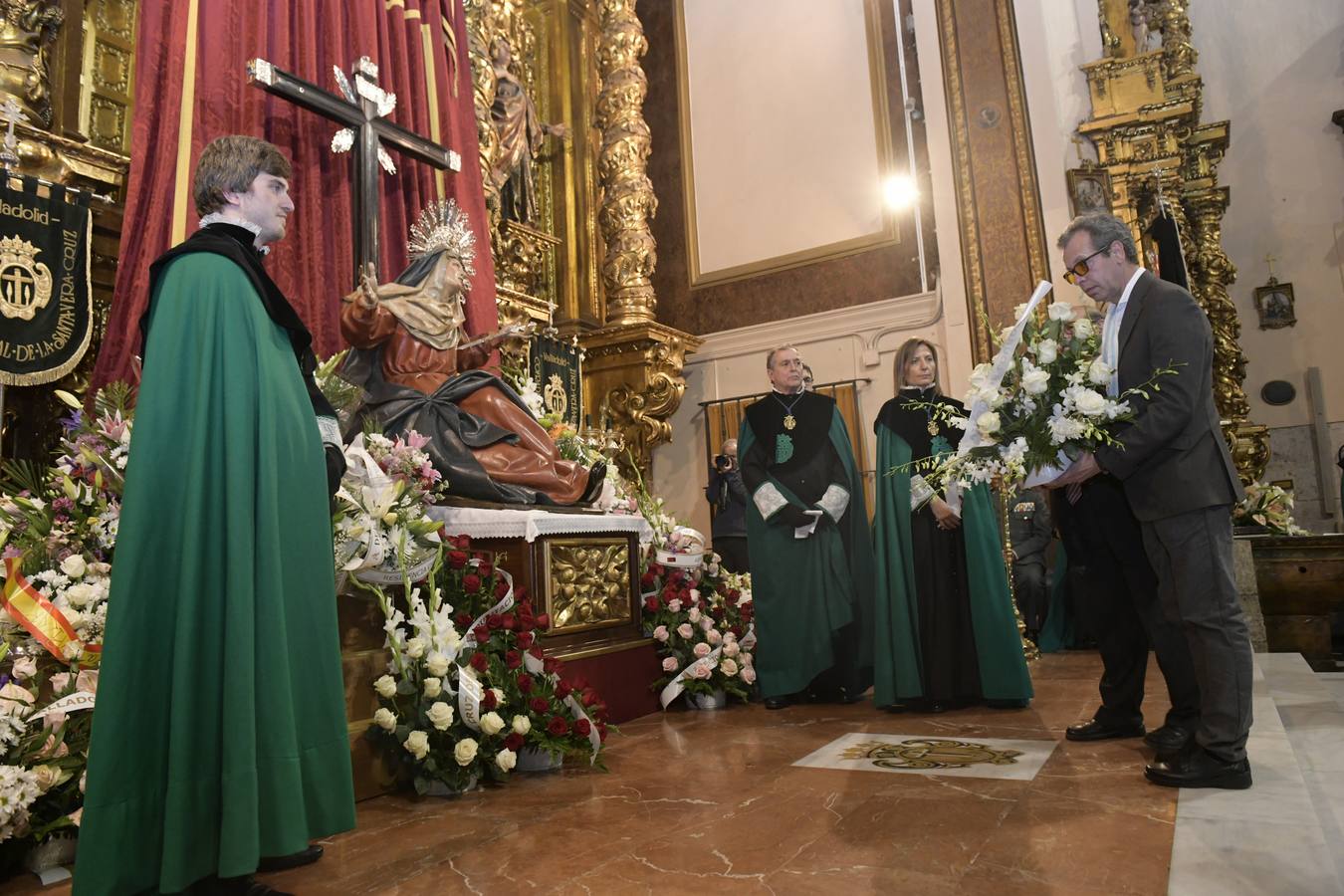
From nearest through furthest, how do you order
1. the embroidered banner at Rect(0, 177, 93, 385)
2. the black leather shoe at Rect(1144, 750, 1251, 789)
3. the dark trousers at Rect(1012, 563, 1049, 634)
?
the black leather shoe at Rect(1144, 750, 1251, 789)
the embroidered banner at Rect(0, 177, 93, 385)
the dark trousers at Rect(1012, 563, 1049, 634)

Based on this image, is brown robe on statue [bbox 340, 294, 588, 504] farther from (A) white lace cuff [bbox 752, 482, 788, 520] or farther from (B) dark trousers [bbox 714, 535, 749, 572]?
(B) dark trousers [bbox 714, 535, 749, 572]

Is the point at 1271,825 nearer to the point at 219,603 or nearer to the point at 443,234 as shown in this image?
the point at 219,603

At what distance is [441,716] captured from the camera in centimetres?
293

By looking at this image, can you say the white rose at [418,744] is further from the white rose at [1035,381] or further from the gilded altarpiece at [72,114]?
the gilded altarpiece at [72,114]

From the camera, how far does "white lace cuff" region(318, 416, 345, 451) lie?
2145 millimetres

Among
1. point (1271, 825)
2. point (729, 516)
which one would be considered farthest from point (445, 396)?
point (1271, 825)

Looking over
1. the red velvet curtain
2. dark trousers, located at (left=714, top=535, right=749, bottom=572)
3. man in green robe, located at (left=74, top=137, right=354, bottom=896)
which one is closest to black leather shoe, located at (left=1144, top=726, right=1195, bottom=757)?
man in green robe, located at (left=74, top=137, right=354, bottom=896)

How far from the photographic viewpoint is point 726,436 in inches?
362

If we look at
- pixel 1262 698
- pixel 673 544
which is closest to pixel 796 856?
pixel 1262 698

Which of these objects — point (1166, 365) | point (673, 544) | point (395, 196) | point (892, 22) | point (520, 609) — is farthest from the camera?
point (892, 22)

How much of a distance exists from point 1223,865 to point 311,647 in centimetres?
199

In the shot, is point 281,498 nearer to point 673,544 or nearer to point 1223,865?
point 1223,865

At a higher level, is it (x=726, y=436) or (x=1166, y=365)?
(x=726, y=436)

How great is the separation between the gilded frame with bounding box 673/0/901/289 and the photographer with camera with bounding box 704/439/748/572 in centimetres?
312
